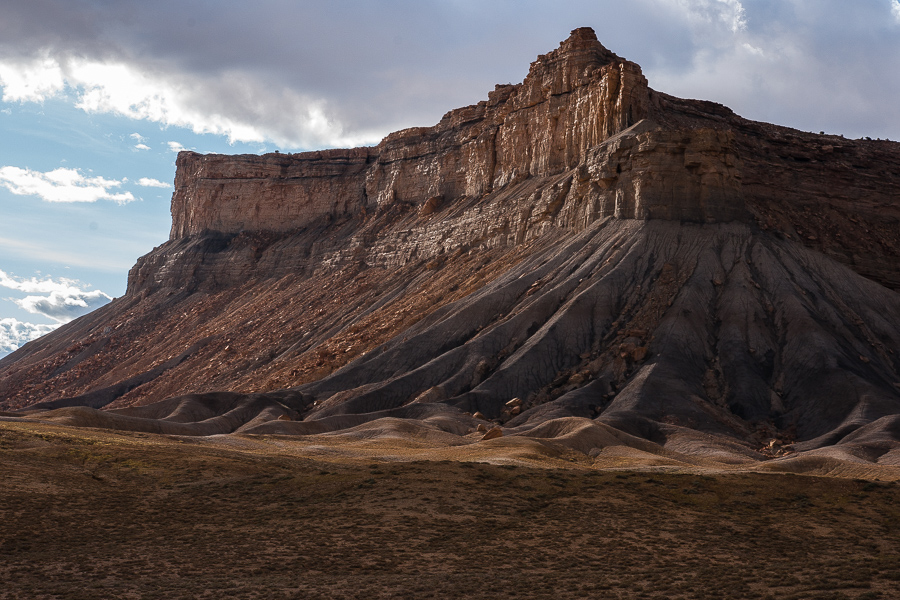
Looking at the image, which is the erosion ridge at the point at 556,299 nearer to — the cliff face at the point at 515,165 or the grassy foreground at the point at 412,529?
the cliff face at the point at 515,165

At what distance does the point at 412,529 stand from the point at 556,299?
1358 inches

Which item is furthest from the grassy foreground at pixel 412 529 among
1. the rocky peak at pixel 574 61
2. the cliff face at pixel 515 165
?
the rocky peak at pixel 574 61

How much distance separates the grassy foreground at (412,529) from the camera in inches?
683

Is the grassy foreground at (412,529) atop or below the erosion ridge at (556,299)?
below

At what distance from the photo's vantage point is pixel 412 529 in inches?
858

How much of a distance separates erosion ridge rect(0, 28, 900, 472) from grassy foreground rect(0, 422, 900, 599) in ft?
39.8

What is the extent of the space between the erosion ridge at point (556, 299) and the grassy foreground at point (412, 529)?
1213 cm

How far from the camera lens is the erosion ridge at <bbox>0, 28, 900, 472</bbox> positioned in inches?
1809

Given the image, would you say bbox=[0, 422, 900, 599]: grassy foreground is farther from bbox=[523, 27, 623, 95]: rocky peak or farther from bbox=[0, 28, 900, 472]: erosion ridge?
bbox=[523, 27, 623, 95]: rocky peak

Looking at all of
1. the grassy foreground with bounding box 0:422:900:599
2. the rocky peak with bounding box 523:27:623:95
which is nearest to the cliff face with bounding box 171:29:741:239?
the rocky peak with bounding box 523:27:623:95

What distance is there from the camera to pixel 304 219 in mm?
97312

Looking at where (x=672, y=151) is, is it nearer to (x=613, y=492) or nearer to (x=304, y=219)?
(x=613, y=492)

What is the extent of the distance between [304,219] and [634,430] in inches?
2441

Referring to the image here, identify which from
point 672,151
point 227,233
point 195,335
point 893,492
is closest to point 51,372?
point 195,335
